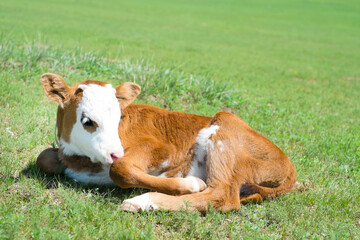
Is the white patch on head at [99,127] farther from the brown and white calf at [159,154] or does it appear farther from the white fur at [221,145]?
the white fur at [221,145]

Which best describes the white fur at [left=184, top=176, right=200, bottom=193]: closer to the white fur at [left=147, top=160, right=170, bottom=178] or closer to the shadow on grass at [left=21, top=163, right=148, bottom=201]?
the white fur at [left=147, top=160, right=170, bottom=178]

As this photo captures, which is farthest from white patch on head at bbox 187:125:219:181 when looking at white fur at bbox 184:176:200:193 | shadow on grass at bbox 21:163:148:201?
shadow on grass at bbox 21:163:148:201

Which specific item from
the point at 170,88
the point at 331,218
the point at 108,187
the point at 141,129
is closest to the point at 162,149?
the point at 141,129

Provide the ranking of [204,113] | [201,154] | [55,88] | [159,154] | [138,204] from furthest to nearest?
[204,113] < [201,154] < [159,154] < [55,88] < [138,204]

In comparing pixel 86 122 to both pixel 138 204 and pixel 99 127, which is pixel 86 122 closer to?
pixel 99 127

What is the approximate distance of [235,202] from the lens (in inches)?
176

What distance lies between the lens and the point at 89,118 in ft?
14.5

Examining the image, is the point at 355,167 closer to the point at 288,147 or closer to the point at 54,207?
the point at 288,147

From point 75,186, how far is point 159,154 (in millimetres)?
1082

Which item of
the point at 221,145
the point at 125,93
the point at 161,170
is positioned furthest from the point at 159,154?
the point at 125,93

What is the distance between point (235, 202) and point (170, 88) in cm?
502

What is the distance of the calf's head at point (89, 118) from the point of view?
4371 millimetres

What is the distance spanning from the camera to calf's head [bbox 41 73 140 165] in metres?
4.37

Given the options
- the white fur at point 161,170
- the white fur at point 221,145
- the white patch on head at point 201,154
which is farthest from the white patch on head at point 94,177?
the white fur at point 221,145
